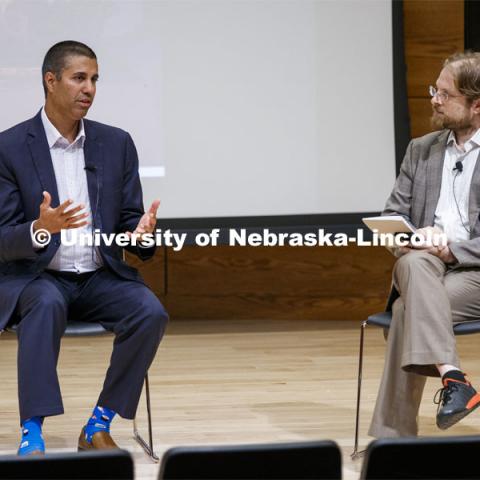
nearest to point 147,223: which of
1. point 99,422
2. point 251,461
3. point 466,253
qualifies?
point 99,422

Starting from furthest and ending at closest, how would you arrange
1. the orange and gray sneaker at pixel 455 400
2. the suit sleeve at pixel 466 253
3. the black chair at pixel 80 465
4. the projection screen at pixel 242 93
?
the projection screen at pixel 242 93, the suit sleeve at pixel 466 253, the orange and gray sneaker at pixel 455 400, the black chair at pixel 80 465

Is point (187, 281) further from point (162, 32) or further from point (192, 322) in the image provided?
point (162, 32)

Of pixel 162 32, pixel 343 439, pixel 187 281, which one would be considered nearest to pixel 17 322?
pixel 343 439

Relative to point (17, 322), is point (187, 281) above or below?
below

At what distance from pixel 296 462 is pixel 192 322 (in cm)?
409

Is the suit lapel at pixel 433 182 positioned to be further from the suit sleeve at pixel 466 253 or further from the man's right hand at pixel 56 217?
the man's right hand at pixel 56 217

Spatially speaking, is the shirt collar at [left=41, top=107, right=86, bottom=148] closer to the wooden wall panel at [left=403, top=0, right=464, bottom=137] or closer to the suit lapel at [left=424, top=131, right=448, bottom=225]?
the suit lapel at [left=424, top=131, right=448, bottom=225]

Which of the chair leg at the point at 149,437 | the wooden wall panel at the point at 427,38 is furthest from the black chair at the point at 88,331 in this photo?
the wooden wall panel at the point at 427,38

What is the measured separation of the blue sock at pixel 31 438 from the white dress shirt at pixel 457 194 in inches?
57.0

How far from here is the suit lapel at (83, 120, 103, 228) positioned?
333 centimetres

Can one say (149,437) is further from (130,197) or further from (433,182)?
(433,182)

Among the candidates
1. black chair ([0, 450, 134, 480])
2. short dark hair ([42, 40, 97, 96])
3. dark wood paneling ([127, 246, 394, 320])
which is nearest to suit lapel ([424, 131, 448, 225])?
short dark hair ([42, 40, 97, 96])

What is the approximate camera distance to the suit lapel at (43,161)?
3.29 metres

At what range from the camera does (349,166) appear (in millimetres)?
5102
